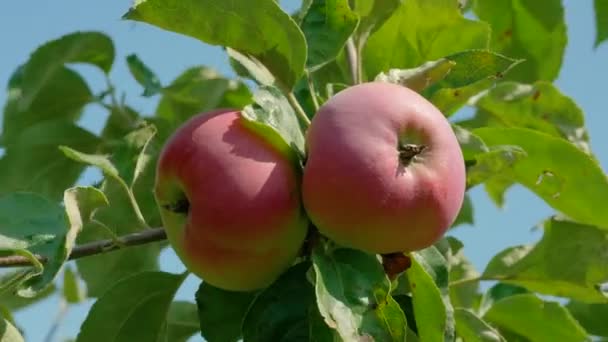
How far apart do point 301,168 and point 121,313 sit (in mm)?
391

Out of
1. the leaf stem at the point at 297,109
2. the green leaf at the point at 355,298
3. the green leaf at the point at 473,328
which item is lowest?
the green leaf at the point at 473,328

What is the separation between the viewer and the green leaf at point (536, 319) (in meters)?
1.56

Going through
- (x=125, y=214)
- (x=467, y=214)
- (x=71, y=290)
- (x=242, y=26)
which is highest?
(x=242, y=26)

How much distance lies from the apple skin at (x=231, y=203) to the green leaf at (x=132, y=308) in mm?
249

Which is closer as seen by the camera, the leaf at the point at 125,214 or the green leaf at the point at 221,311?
the green leaf at the point at 221,311

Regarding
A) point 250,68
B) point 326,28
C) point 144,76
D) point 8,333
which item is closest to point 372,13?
point 326,28

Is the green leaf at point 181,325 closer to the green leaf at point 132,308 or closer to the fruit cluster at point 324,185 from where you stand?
the green leaf at point 132,308

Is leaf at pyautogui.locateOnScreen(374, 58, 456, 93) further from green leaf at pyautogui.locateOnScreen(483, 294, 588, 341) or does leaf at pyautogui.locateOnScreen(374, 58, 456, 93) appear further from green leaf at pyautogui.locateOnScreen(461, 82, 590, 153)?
green leaf at pyautogui.locateOnScreen(483, 294, 588, 341)

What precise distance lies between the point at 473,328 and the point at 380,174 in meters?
0.47

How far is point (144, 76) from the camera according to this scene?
1836 mm

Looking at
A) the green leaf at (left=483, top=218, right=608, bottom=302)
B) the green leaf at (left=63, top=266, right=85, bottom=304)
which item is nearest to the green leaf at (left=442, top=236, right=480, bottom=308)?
the green leaf at (left=483, top=218, right=608, bottom=302)

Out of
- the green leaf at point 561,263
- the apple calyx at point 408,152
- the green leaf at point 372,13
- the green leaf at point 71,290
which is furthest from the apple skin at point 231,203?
the green leaf at point 71,290

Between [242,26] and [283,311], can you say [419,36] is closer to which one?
[242,26]

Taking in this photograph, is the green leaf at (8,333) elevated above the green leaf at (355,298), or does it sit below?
below
